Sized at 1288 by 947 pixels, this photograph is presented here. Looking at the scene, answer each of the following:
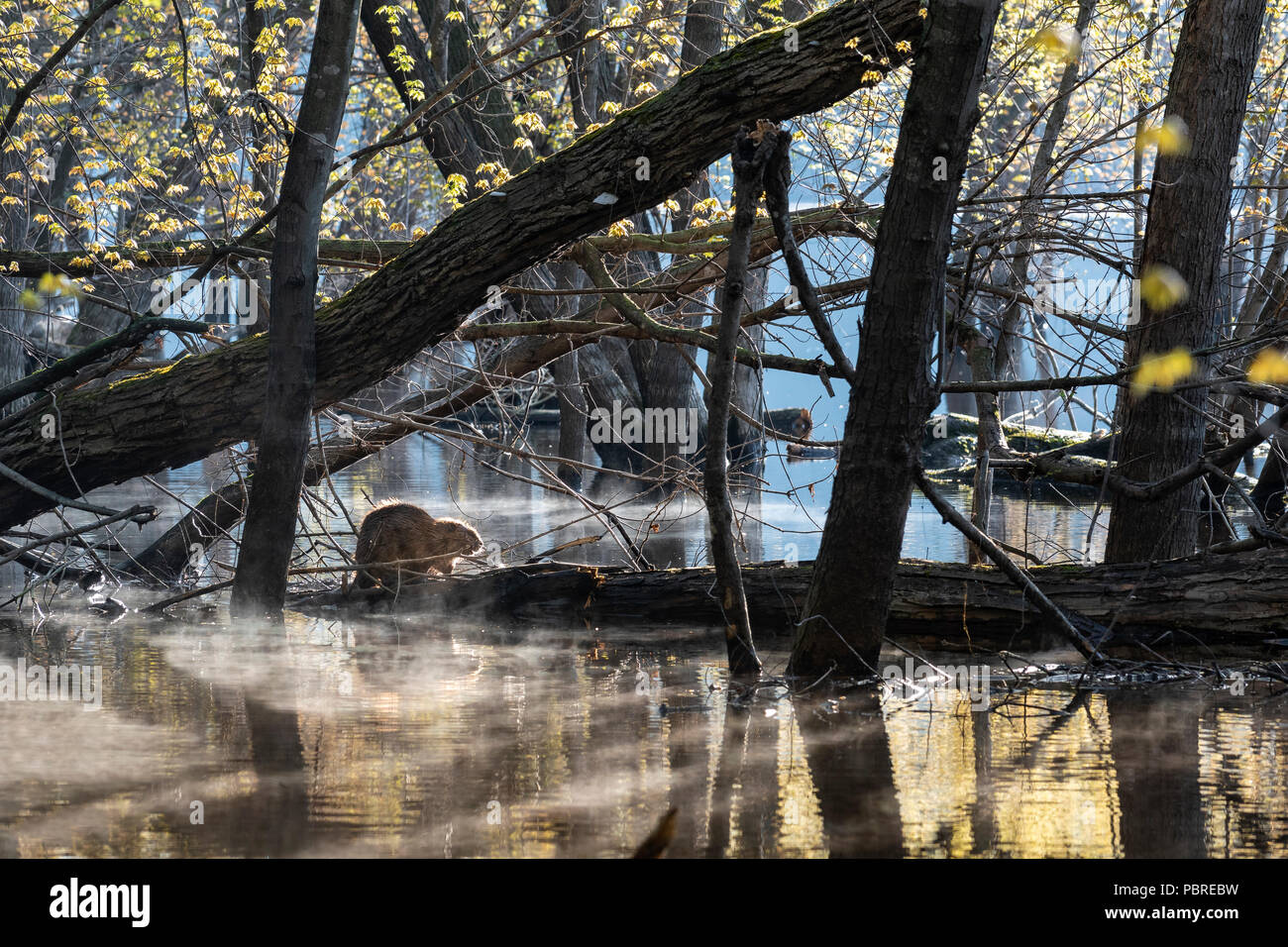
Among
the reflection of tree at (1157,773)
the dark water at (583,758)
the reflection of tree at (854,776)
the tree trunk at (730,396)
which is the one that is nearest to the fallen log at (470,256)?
the tree trunk at (730,396)

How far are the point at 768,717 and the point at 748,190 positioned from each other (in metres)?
2.23

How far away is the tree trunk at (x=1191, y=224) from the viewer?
6781mm

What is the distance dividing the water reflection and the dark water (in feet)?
0.04

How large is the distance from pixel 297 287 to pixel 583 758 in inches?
133

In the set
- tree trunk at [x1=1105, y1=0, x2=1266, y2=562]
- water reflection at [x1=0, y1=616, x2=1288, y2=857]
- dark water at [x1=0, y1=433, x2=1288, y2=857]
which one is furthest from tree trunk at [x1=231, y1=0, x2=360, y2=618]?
tree trunk at [x1=1105, y1=0, x2=1266, y2=562]

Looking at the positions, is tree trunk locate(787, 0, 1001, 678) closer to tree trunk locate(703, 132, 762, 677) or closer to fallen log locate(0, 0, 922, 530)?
tree trunk locate(703, 132, 762, 677)

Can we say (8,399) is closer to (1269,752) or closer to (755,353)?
(755,353)

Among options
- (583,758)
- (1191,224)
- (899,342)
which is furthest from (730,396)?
(1191,224)

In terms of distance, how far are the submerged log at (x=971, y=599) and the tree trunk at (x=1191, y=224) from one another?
0.87 m

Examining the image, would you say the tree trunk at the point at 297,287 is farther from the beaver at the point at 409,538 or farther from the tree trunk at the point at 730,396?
the tree trunk at the point at 730,396

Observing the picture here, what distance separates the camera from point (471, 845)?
347 centimetres

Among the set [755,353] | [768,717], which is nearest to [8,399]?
[755,353]

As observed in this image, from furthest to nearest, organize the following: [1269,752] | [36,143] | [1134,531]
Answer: [36,143]
[1134,531]
[1269,752]

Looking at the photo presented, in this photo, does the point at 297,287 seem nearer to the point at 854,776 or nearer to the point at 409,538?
the point at 409,538
